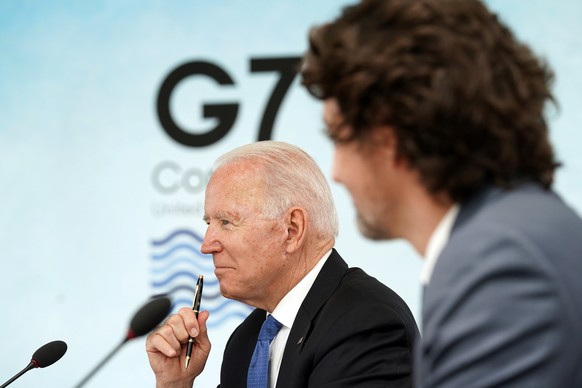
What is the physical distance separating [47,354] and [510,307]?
4.25 feet

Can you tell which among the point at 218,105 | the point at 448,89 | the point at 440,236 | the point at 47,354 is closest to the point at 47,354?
the point at 47,354

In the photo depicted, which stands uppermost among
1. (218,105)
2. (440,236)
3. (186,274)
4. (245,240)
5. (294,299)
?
(218,105)

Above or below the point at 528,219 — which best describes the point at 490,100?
above

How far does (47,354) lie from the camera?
2018mm

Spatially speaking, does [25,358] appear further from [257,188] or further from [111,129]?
[257,188]

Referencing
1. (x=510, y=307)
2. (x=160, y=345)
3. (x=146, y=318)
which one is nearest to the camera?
(x=510, y=307)

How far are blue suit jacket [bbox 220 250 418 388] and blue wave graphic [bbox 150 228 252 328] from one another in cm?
223

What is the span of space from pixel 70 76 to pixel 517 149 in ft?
13.0

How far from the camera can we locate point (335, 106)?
4.12 ft

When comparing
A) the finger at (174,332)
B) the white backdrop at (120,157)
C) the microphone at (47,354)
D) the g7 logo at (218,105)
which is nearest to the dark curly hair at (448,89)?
the microphone at (47,354)

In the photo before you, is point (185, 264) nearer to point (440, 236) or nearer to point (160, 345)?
point (160, 345)

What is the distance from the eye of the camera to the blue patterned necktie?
7.36 ft

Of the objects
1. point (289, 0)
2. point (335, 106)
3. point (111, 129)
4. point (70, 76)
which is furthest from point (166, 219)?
point (335, 106)

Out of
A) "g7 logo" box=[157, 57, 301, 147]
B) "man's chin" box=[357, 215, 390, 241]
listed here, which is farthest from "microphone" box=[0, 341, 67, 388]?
"g7 logo" box=[157, 57, 301, 147]
